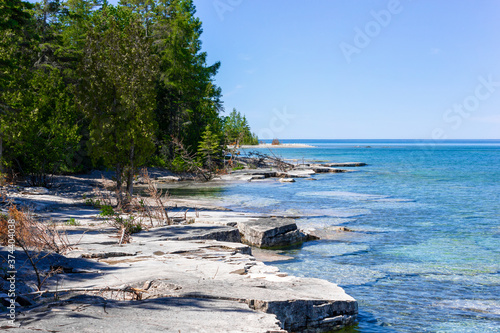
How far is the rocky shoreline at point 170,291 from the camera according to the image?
16.6ft

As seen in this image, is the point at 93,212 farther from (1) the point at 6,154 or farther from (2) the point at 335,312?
(2) the point at 335,312

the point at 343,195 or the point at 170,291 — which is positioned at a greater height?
the point at 170,291

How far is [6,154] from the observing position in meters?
22.6

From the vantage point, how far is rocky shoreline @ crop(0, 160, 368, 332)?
5.05m

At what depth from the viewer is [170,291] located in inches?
253

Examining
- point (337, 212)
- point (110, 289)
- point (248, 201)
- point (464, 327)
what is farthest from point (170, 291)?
point (248, 201)

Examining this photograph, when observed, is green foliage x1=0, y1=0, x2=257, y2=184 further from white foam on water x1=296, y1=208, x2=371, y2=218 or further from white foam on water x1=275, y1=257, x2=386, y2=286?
white foam on water x1=275, y1=257, x2=386, y2=286

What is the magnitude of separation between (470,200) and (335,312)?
22322 millimetres

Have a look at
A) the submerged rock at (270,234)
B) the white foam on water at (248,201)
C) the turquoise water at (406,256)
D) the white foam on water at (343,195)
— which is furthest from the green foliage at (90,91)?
the white foam on water at (343,195)

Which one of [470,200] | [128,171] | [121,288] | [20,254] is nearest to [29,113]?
[128,171]

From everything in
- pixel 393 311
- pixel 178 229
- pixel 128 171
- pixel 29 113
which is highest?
pixel 29 113

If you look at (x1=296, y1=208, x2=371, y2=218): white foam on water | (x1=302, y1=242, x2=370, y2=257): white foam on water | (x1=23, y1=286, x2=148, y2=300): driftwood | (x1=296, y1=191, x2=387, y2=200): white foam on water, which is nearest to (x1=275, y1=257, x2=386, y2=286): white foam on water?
(x1=302, y1=242, x2=370, y2=257): white foam on water

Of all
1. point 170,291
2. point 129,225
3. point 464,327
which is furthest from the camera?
point 129,225

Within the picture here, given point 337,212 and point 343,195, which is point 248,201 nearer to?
point 337,212
